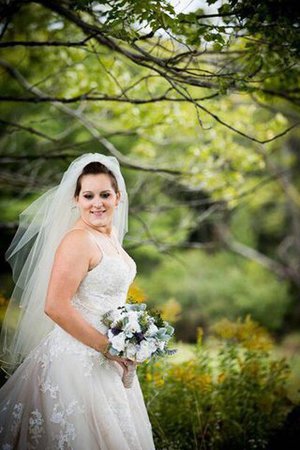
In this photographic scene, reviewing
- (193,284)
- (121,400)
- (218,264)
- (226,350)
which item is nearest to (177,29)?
(121,400)

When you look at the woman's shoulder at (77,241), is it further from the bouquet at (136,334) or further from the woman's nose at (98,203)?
the bouquet at (136,334)

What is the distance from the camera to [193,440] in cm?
428

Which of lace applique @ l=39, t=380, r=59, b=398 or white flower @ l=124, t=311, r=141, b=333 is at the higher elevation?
white flower @ l=124, t=311, r=141, b=333

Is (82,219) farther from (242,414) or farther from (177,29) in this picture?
(242,414)

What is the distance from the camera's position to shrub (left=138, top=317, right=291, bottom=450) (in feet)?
14.3

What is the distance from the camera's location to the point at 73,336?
9.13 feet

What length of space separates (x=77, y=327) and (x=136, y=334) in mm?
357

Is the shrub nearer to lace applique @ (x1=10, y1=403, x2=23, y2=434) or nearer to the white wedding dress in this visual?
the white wedding dress

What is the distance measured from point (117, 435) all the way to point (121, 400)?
0.67ft

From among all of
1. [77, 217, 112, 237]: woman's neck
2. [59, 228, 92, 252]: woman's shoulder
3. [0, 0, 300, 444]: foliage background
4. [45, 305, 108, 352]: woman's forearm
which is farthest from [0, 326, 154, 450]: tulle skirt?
[0, 0, 300, 444]: foliage background

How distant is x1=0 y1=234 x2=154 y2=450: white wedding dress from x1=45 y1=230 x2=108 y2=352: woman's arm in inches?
4.4

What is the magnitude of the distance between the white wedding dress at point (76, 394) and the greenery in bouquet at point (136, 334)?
21 centimetres

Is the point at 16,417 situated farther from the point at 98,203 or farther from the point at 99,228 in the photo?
the point at 98,203

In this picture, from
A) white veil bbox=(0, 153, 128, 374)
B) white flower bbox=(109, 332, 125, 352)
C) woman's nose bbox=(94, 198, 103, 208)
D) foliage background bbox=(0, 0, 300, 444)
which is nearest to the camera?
white flower bbox=(109, 332, 125, 352)
